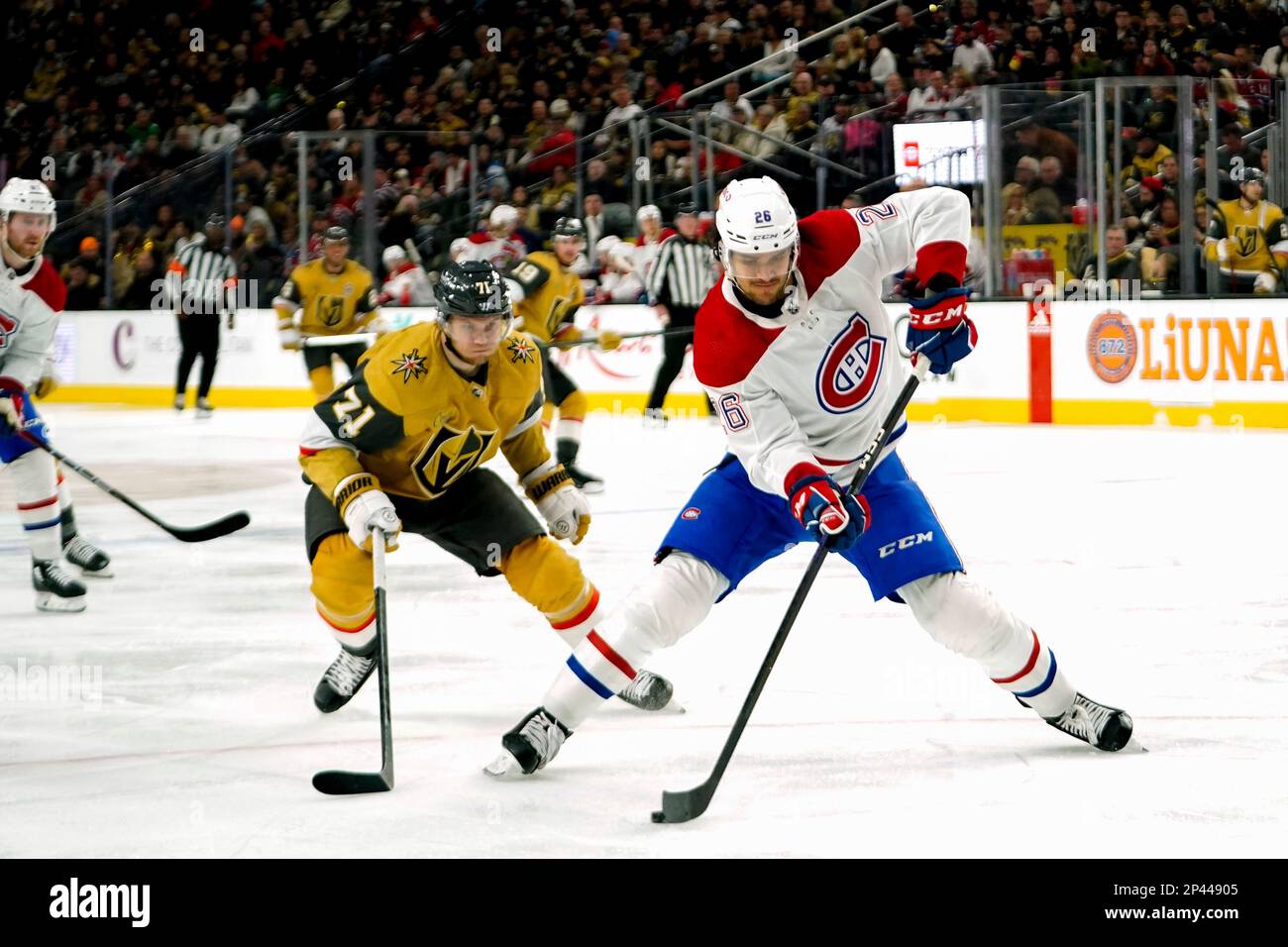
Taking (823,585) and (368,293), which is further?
(368,293)

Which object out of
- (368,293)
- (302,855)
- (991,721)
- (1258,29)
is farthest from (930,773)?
(1258,29)


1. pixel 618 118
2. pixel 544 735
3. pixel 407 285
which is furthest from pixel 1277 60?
pixel 544 735

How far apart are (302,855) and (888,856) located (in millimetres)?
953

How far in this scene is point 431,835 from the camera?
9.84ft

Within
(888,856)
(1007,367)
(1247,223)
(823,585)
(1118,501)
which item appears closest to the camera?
(888,856)

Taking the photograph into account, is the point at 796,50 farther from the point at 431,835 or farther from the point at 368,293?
the point at 431,835

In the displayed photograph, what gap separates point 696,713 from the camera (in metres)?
3.93

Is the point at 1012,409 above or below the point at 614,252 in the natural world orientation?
below

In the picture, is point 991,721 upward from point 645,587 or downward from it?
downward

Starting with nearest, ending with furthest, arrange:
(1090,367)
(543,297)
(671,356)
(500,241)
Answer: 1. (543,297)
2. (1090,367)
3. (671,356)
4. (500,241)

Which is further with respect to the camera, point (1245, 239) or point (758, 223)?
point (1245, 239)

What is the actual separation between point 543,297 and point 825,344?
5514 mm

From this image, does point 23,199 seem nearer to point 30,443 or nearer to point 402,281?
point 30,443

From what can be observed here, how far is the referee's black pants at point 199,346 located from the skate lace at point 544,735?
33.4 ft
